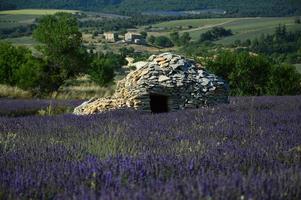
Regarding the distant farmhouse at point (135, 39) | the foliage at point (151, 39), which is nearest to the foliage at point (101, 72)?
the distant farmhouse at point (135, 39)

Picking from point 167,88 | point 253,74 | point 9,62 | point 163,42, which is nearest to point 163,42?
point 163,42

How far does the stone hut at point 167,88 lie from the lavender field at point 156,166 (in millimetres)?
6877

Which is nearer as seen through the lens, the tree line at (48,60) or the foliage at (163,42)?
the tree line at (48,60)

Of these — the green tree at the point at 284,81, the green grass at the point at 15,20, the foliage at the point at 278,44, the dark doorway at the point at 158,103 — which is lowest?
the foliage at the point at 278,44

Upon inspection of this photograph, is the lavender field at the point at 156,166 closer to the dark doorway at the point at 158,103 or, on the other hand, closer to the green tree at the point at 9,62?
the dark doorway at the point at 158,103

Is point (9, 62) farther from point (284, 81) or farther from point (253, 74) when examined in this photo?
point (284, 81)

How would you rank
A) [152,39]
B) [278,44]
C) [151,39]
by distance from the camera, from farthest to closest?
[152,39]
[151,39]
[278,44]

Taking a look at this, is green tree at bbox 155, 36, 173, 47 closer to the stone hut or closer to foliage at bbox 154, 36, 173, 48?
foliage at bbox 154, 36, 173, 48

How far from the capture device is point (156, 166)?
377cm

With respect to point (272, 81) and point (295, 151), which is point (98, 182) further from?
point (272, 81)

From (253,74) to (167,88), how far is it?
19.8 metres

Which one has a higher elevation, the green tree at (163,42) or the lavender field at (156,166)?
the lavender field at (156,166)

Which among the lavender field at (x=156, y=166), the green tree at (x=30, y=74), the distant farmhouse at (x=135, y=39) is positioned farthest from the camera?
the distant farmhouse at (x=135, y=39)

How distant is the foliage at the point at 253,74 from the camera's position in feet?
104
